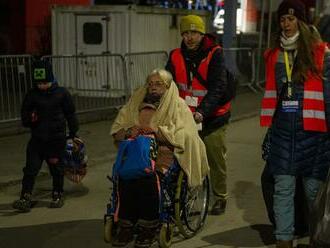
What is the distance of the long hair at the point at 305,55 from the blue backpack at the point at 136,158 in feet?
3.67

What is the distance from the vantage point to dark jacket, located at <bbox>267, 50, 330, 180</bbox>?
188 inches

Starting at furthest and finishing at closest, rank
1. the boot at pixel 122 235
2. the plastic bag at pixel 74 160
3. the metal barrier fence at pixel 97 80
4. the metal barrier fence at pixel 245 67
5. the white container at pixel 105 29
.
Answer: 1. the metal barrier fence at pixel 245 67
2. the white container at pixel 105 29
3. the metal barrier fence at pixel 97 80
4. the plastic bag at pixel 74 160
5. the boot at pixel 122 235

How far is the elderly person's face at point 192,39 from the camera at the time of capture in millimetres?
5883

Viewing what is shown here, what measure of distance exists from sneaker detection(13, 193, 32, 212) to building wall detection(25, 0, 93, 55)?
42.5 ft

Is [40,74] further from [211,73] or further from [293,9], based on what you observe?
[293,9]

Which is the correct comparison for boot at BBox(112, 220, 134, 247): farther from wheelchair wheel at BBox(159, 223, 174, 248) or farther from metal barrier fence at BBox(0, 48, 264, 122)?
metal barrier fence at BBox(0, 48, 264, 122)

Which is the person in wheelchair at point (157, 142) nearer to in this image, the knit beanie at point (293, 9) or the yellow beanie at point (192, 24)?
the yellow beanie at point (192, 24)

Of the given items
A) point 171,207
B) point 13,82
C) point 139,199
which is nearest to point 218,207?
point 171,207

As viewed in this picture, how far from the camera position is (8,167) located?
8.34m

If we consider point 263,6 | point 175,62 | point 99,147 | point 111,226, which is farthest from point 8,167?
point 263,6

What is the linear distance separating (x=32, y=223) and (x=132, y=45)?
29.2 feet

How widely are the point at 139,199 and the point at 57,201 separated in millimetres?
2086

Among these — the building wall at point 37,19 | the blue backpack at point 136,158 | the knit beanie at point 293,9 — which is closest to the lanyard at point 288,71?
the knit beanie at point 293,9

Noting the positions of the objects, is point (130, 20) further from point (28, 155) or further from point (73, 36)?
point (28, 155)
